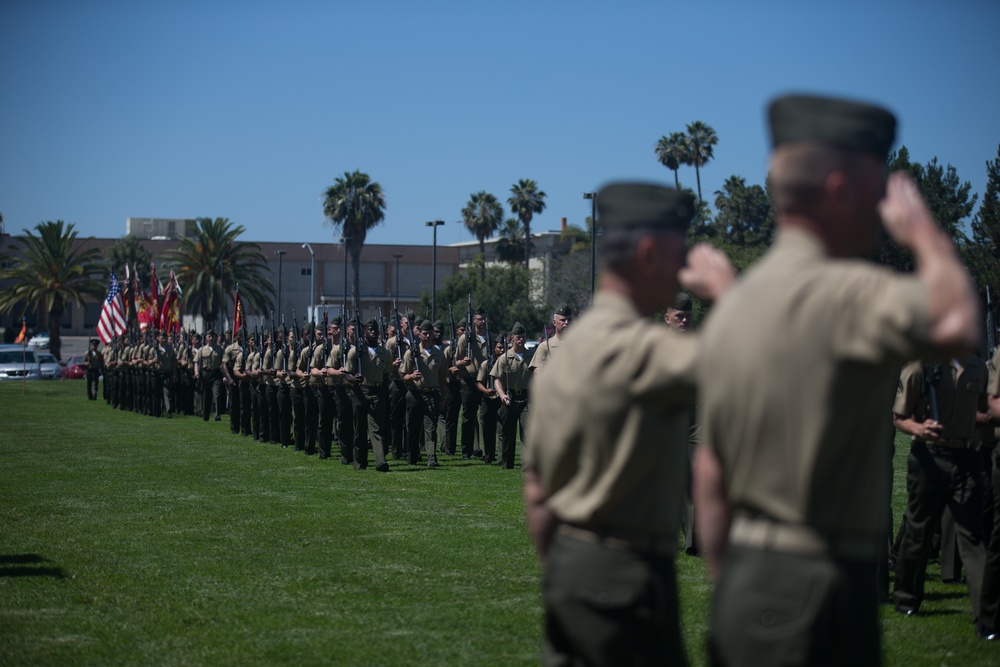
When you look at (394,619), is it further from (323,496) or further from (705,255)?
(323,496)

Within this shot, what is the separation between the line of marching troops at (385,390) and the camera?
2064cm

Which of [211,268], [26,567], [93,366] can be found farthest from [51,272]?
[26,567]

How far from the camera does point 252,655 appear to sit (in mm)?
7828

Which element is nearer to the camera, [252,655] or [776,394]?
[776,394]

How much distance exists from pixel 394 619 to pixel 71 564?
3821 mm

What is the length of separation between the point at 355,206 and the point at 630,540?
78874 mm

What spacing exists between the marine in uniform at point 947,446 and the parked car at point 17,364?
185 ft

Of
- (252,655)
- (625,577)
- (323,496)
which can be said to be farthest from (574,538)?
(323,496)

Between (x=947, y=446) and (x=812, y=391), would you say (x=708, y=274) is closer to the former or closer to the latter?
(x=812, y=391)

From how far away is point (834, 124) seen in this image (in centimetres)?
335

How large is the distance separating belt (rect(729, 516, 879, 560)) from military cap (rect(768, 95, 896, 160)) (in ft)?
3.28

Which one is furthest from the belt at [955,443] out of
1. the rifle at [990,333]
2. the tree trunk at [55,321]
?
the tree trunk at [55,321]

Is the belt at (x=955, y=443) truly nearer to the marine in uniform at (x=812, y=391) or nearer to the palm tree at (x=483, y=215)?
the marine in uniform at (x=812, y=391)

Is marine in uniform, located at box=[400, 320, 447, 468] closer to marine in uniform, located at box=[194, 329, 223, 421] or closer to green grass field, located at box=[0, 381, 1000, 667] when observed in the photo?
green grass field, located at box=[0, 381, 1000, 667]
